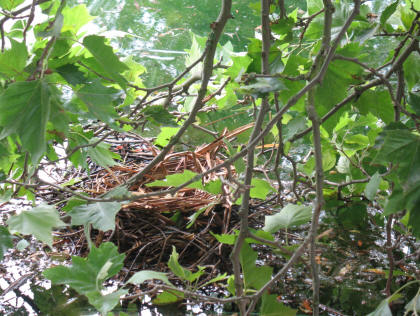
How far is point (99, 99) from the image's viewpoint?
51cm

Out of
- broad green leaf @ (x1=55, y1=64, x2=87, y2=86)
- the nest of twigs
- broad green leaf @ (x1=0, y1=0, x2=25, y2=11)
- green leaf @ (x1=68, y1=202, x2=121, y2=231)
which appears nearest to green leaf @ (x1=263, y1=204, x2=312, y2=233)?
the nest of twigs

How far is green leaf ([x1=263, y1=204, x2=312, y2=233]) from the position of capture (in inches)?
24.9

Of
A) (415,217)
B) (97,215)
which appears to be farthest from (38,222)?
(415,217)

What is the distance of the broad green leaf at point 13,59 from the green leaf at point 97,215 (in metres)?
0.19

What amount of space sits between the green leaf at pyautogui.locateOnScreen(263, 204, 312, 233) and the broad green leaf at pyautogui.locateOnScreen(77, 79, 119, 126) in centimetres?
27

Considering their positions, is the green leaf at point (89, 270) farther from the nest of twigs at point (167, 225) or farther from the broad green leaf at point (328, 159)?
the broad green leaf at point (328, 159)

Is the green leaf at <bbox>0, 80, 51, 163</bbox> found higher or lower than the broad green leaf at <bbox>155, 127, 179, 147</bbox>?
higher

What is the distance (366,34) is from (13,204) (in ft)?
2.62

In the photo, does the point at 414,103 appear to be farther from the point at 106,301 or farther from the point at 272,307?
the point at 106,301

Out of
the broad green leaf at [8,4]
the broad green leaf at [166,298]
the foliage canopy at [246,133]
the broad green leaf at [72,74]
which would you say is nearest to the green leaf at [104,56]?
the foliage canopy at [246,133]

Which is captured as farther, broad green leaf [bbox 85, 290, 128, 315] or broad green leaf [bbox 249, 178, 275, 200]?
broad green leaf [bbox 249, 178, 275, 200]

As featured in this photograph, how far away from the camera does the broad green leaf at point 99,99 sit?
1.63ft

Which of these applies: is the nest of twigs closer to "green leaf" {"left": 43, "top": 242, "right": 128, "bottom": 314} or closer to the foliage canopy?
the foliage canopy

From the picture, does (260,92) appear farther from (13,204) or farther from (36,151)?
(13,204)
